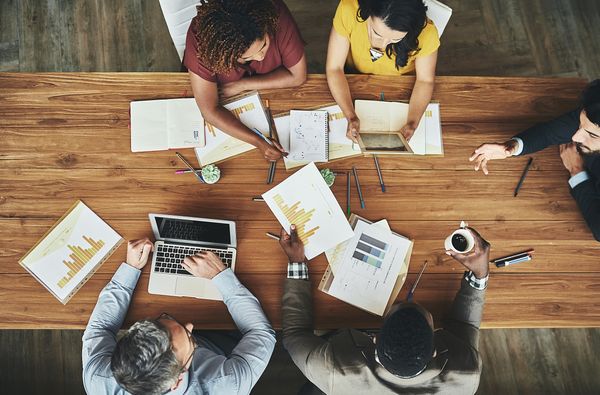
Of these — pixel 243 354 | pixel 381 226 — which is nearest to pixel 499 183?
pixel 381 226

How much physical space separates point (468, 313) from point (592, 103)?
0.88 meters

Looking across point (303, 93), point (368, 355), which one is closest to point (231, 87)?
point (303, 93)

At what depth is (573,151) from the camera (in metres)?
1.77

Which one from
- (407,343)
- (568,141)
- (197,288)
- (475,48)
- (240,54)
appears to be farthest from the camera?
(475,48)

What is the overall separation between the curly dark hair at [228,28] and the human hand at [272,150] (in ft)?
1.09

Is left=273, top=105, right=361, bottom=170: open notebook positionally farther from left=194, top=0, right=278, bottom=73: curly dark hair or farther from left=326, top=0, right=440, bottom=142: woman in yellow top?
left=194, top=0, right=278, bottom=73: curly dark hair

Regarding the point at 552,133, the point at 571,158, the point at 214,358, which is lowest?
the point at 214,358

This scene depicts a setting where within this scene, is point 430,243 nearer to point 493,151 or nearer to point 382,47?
point 493,151

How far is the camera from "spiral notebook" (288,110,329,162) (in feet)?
5.89

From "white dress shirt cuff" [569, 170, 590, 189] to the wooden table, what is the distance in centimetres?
5

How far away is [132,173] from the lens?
1.76 meters

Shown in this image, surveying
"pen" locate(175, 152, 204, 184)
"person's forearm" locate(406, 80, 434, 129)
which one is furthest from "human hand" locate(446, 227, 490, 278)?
"pen" locate(175, 152, 204, 184)

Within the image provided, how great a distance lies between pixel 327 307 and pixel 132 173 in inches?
36.7

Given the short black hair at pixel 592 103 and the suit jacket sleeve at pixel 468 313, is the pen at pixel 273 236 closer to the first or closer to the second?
the suit jacket sleeve at pixel 468 313
